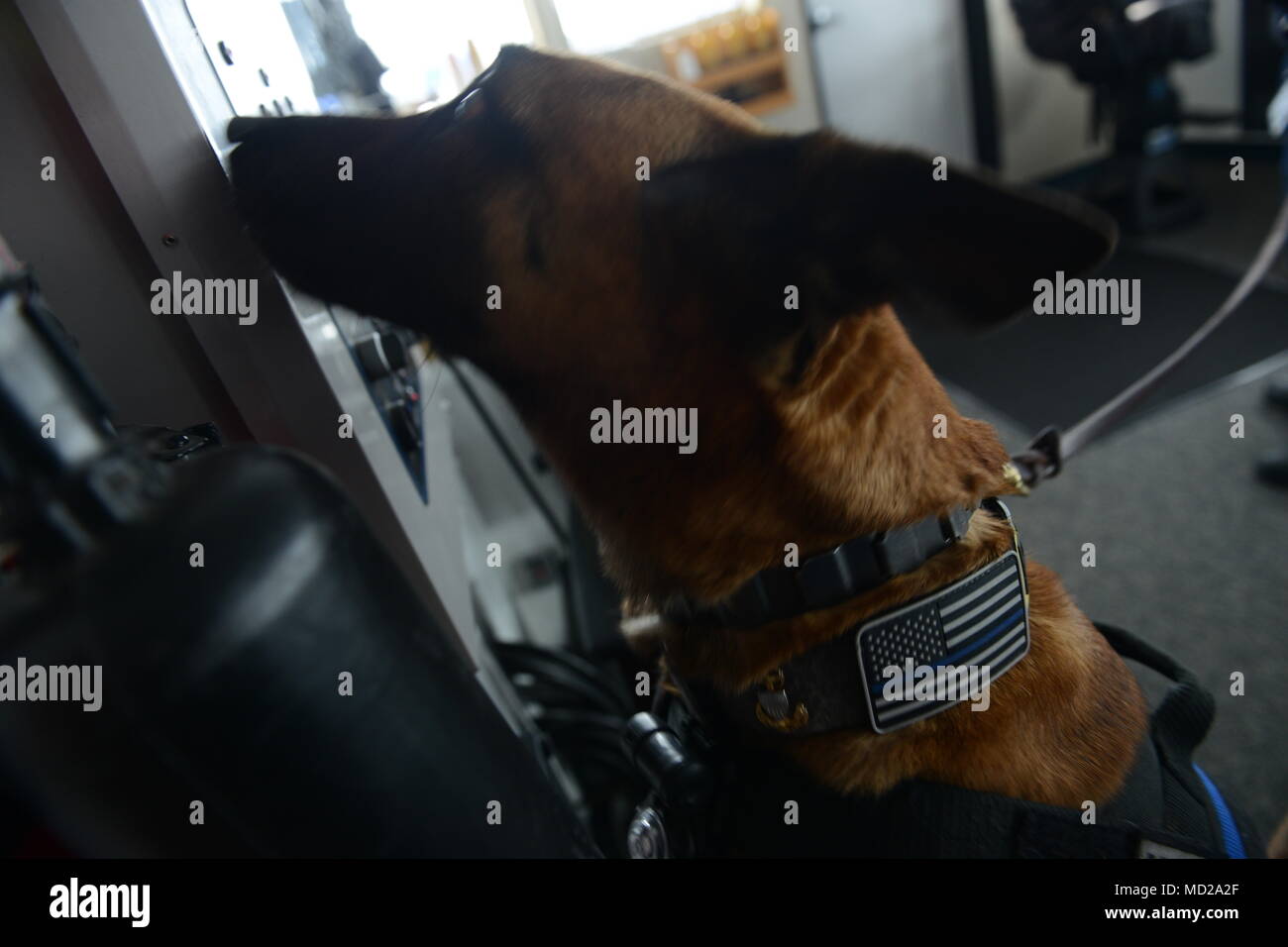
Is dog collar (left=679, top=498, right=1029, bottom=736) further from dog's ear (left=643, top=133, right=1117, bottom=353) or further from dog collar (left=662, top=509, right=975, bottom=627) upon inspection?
dog's ear (left=643, top=133, right=1117, bottom=353)

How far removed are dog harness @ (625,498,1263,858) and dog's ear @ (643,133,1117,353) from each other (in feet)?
0.75

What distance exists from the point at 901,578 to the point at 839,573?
0.21ft

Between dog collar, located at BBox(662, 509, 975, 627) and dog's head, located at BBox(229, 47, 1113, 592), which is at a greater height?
dog's head, located at BBox(229, 47, 1113, 592)

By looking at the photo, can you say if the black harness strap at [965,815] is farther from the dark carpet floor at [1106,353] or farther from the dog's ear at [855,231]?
the dark carpet floor at [1106,353]

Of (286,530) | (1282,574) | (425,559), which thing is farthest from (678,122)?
(1282,574)

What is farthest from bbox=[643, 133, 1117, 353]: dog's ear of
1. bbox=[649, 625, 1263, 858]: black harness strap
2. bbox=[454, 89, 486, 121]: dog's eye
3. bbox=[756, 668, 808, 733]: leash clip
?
bbox=[649, 625, 1263, 858]: black harness strap

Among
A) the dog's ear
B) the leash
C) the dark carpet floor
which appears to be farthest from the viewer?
the dark carpet floor

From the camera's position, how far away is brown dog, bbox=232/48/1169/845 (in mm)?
665

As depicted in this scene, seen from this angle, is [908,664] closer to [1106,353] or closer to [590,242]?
[590,242]

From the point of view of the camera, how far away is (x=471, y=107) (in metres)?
0.76

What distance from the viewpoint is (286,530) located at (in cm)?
28

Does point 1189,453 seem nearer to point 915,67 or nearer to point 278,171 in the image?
point 278,171

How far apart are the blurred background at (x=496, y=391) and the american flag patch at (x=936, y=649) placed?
23cm

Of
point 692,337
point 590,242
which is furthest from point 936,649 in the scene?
point 590,242
